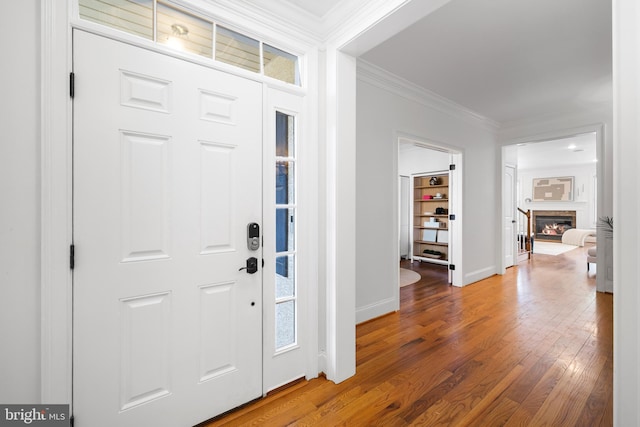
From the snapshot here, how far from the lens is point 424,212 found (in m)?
6.63

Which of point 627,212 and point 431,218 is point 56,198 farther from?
point 431,218

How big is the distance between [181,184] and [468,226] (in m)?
4.34

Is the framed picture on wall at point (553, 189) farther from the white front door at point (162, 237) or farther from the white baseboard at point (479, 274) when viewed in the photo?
the white front door at point (162, 237)

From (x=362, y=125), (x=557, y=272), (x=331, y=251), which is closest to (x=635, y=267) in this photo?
(x=331, y=251)

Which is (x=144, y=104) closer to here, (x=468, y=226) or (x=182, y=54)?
(x=182, y=54)

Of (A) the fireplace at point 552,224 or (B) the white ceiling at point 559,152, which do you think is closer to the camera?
(B) the white ceiling at point 559,152

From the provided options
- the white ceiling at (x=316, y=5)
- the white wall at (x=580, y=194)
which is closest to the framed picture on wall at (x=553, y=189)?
the white wall at (x=580, y=194)

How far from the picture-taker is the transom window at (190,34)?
1370mm

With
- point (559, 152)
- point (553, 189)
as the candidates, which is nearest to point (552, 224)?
point (553, 189)

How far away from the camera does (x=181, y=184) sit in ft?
5.00

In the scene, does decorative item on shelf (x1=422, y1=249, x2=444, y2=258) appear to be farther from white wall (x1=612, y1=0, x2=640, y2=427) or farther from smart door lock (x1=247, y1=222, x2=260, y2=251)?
white wall (x1=612, y1=0, x2=640, y2=427)

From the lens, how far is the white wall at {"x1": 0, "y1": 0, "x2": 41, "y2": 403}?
115 centimetres

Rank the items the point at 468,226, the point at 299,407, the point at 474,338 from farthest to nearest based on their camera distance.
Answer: the point at 468,226 → the point at 474,338 → the point at 299,407

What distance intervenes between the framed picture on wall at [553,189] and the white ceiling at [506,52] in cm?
756
